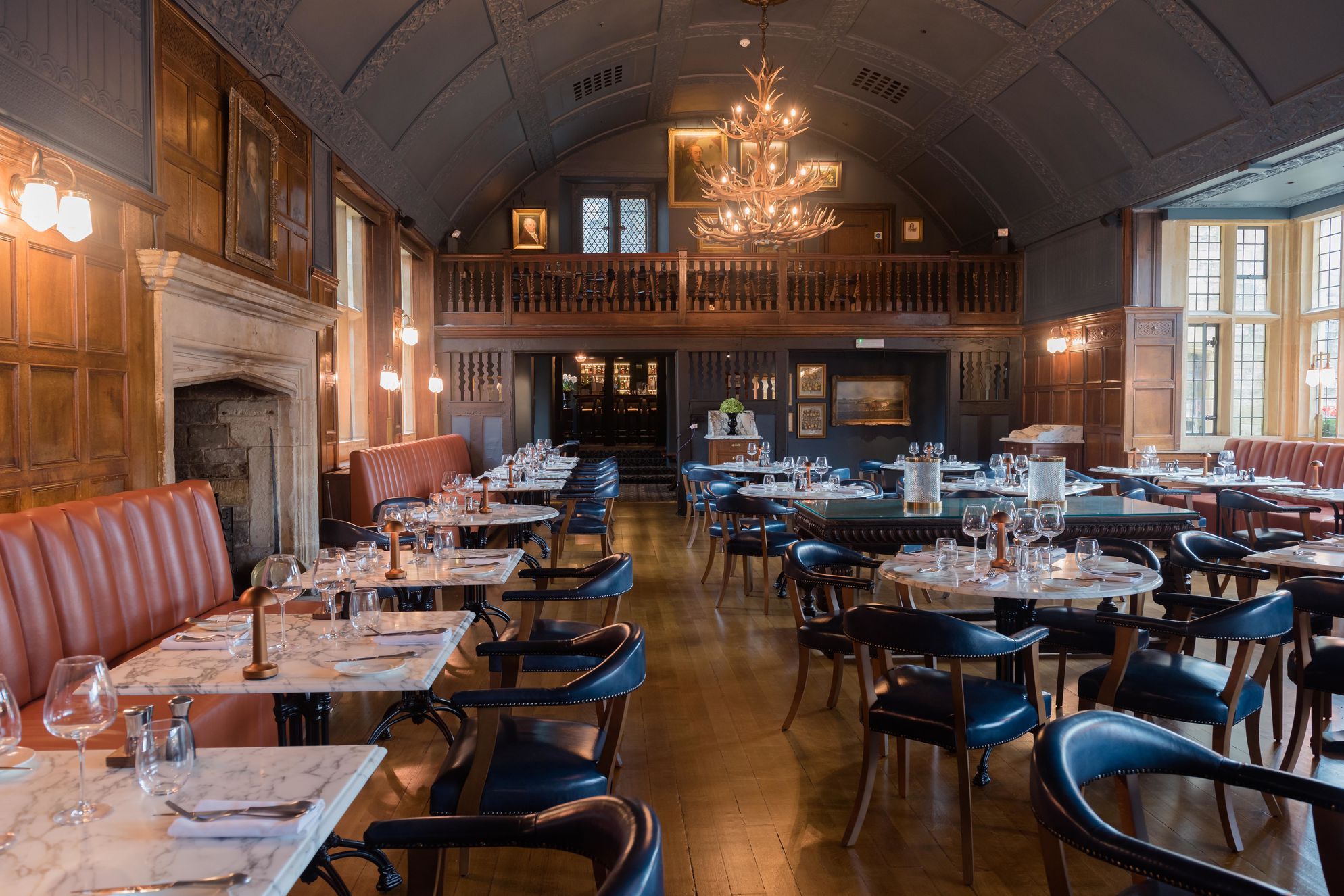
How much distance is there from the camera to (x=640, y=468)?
17.7 metres

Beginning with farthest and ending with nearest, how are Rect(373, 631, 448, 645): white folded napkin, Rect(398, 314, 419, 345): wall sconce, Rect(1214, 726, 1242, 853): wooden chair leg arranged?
1. Rect(398, 314, 419, 345): wall sconce
2. Rect(1214, 726, 1242, 853): wooden chair leg
3. Rect(373, 631, 448, 645): white folded napkin

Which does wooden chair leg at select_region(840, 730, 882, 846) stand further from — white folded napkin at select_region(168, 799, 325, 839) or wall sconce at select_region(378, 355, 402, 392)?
wall sconce at select_region(378, 355, 402, 392)

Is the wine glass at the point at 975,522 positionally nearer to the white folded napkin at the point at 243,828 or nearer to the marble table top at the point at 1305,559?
the marble table top at the point at 1305,559

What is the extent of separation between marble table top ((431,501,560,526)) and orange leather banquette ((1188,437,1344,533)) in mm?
6661

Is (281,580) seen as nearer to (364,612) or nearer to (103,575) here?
(364,612)

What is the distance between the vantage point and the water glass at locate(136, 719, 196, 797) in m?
1.49

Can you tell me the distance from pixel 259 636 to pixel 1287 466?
424 inches

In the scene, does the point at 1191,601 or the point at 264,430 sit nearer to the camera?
the point at 1191,601

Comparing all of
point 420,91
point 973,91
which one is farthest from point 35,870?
point 973,91

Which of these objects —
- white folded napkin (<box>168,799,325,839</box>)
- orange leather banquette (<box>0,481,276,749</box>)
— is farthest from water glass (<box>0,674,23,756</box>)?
orange leather banquette (<box>0,481,276,749</box>)

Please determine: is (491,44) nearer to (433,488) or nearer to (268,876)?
(433,488)

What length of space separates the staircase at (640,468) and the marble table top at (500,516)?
8.69 meters

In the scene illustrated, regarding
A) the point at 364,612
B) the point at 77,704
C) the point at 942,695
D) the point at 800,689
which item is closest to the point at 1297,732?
the point at 942,695

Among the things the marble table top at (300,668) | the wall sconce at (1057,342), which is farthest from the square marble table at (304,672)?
the wall sconce at (1057,342)
